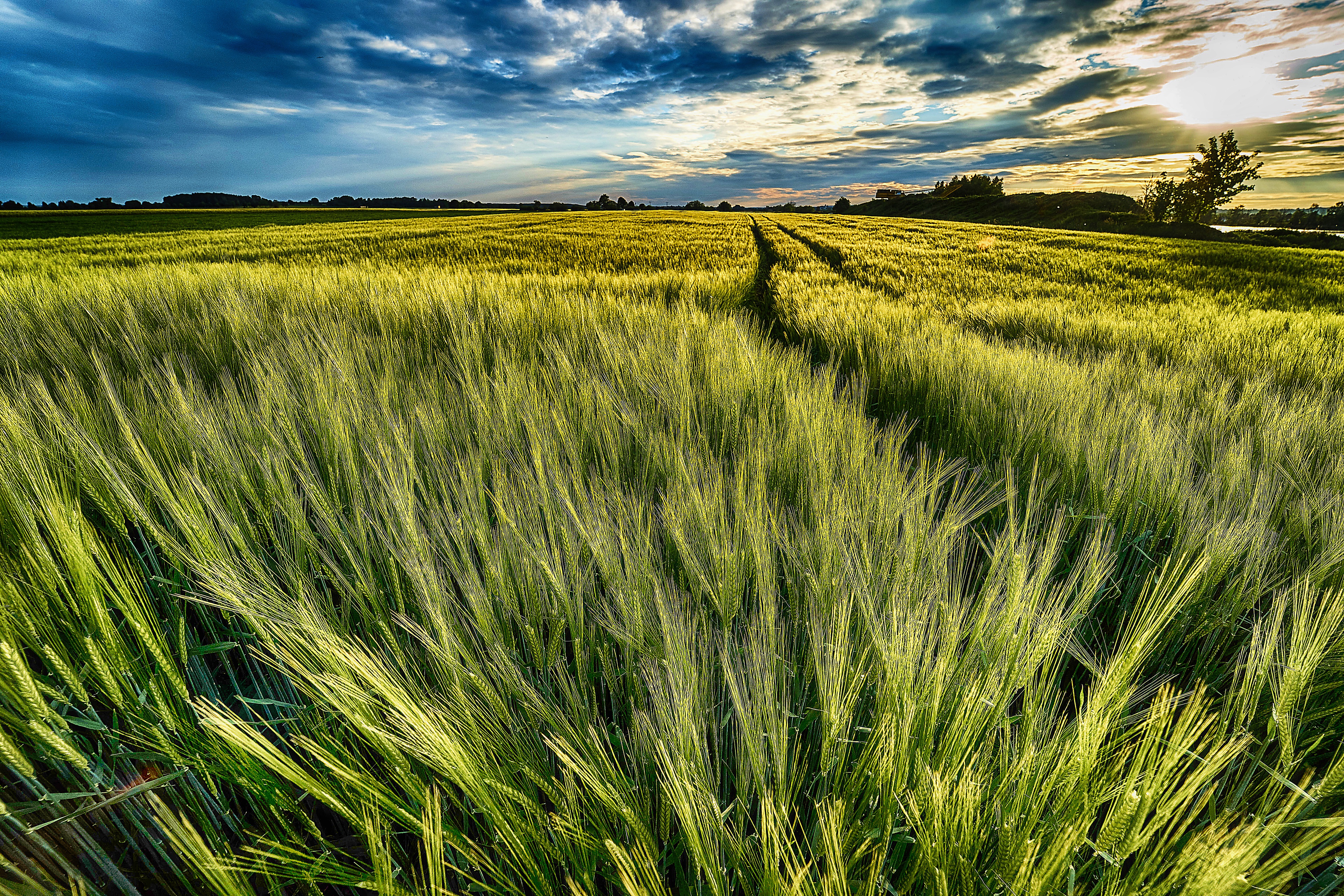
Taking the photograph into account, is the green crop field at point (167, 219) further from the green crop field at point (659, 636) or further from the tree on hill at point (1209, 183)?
the tree on hill at point (1209, 183)

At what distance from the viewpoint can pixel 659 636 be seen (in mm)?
731

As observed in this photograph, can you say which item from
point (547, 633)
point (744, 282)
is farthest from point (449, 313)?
point (744, 282)

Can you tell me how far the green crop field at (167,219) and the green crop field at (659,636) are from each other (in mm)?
21513

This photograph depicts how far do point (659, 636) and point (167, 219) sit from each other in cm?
4467

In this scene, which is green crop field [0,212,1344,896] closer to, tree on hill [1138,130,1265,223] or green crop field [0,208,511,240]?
green crop field [0,208,511,240]

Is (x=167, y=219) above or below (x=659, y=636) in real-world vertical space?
above

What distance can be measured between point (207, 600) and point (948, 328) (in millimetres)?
3648

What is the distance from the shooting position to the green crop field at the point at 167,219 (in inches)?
848

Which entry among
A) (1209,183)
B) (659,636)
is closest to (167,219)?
(659,636)

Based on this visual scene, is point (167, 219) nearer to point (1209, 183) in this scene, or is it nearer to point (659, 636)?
point (659, 636)

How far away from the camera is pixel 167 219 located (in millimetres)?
31234

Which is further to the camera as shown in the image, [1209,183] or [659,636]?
[1209,183]

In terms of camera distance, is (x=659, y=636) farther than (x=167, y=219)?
No

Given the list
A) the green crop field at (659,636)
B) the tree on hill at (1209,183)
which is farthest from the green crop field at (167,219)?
the tree on hill at (1209,183)
